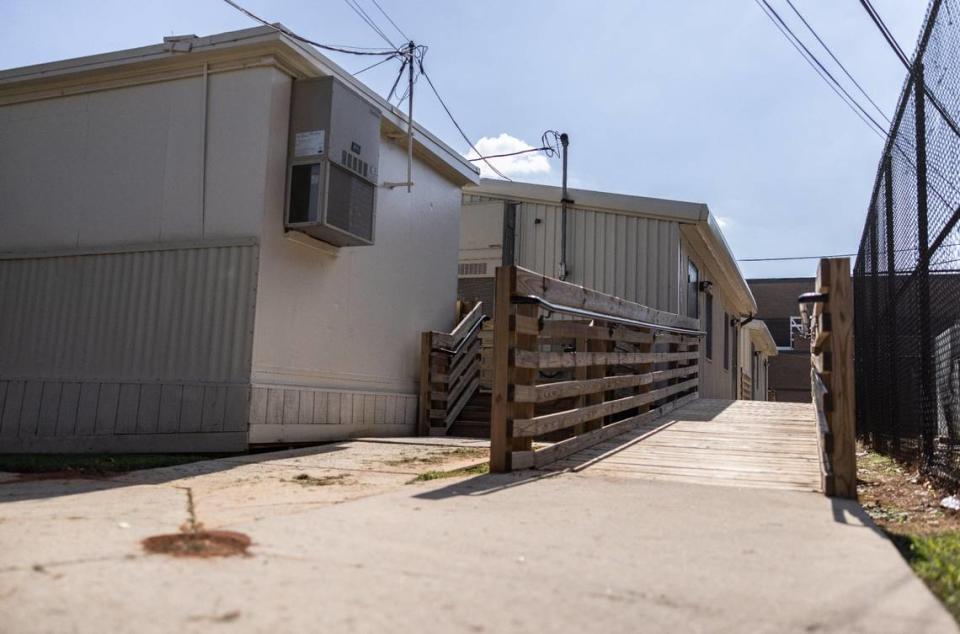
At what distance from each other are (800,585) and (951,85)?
2.87 metres

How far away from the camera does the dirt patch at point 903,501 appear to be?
390cm

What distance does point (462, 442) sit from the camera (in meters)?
8.03

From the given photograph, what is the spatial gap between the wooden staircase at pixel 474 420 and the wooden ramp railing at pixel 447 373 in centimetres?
10

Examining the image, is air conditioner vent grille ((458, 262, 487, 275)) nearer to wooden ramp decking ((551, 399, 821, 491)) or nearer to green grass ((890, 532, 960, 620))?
wooden ramp decking ((551, 399, 821, 491))

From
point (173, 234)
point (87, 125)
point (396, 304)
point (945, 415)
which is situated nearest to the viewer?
point (945, 415)

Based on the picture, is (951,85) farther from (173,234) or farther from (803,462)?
(173,234)

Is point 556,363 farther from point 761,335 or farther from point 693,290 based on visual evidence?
point 761,335

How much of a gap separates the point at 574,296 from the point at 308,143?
9.85ft

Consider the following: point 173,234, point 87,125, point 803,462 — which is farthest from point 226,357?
point 803,462

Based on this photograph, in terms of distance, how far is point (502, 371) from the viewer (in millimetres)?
5070

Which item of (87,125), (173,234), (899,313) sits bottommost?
(899,313)

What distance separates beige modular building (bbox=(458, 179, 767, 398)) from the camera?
38.9 feet

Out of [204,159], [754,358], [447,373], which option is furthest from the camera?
[754,358]

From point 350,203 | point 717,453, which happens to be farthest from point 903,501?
point 350,203
